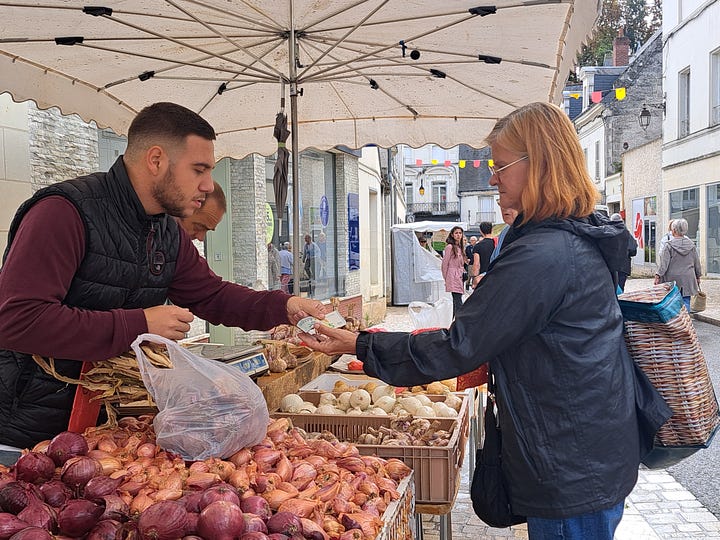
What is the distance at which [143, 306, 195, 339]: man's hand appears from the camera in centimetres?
235

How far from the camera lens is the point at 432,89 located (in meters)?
5.30

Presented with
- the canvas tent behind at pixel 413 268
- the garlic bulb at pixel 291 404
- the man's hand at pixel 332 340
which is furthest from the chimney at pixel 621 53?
the man's hand at pixel 332 340

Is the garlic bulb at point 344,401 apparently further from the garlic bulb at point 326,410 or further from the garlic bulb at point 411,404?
the garlic bulb at point 411,404

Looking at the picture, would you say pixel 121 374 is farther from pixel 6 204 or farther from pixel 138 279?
pixel 6 204

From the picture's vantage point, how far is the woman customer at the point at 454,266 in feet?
49.4

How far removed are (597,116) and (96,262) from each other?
132 ft

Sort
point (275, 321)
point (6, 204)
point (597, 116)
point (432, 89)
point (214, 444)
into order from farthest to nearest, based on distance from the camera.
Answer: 1. point (597, 116)
2. point (6, 204)
3. point (432, 89)
4. point (275, 321)
5. point (214, 444)

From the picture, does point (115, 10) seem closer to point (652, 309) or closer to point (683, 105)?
point (652, 309)

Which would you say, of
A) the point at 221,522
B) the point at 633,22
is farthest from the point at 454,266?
the point at 633,22

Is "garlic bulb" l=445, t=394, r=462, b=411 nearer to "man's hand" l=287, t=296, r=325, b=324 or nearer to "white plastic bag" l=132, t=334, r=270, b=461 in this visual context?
"man's hand" l=287, t=296, r=325, b=324

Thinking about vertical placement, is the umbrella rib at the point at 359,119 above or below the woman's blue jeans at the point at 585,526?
above

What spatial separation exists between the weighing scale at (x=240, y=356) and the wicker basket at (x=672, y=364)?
74.7 inches

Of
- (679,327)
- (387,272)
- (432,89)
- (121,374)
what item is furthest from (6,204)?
(387,272)

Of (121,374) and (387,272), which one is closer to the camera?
(121,374)
